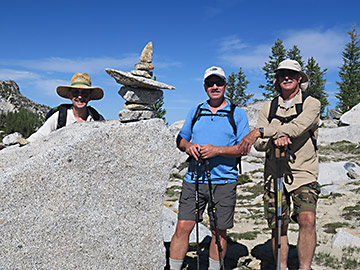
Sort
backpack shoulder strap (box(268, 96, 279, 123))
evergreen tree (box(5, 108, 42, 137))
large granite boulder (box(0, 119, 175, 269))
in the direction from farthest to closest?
evergreen tree (box(5, 108, 42, 137)), backpack shoulder strap (box(268, 96, 279, 123)), large granite boulder (box(0, 119, 175, 269))

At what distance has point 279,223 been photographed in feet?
14.1

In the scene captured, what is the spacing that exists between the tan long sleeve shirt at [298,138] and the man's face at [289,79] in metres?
0.14

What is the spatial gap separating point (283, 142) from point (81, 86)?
3044 millimetres

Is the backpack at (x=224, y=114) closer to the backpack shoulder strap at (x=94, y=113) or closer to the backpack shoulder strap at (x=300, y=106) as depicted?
the backpack shoulder strap at (x=300, y=106)

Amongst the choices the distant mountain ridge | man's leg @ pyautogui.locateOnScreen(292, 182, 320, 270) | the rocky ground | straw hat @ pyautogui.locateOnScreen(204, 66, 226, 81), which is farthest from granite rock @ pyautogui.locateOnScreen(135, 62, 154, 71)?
the distant mountain ridge

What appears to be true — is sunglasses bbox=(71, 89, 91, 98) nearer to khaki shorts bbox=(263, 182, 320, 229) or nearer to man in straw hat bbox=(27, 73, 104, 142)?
man in straw hat bbox=(27, 73, 104, 142)

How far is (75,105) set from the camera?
17.3 feet

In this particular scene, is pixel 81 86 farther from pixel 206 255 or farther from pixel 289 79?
pixel 206 255

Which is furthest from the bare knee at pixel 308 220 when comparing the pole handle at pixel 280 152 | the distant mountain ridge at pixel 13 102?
the distant mountain ridge at pixel 13 102

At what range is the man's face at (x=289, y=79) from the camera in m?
4.40

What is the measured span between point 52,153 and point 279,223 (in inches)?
119

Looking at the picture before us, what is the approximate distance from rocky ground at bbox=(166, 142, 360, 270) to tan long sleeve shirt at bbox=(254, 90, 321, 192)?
80.9 inches

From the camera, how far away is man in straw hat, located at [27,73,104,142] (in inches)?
204

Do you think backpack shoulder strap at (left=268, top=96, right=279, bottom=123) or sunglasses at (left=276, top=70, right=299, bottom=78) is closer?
sunglasses at (left=276, top=70, right=299, bottom=78)
